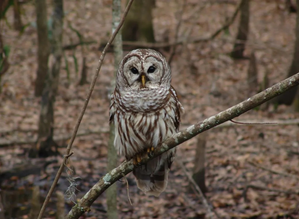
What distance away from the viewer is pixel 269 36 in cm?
1548

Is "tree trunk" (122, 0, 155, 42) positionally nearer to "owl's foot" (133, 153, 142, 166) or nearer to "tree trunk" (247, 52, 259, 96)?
"tree trunk" (247, 52, 259, 96)

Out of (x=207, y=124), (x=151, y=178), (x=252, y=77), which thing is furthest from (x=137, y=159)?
(x=252, y=77)

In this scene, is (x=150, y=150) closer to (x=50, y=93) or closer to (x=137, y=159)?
(x=137, y=159)

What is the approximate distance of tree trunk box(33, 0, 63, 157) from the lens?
8.55 metres

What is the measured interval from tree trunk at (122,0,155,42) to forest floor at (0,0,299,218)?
863 millimetres

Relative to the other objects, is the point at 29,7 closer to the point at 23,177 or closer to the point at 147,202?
the point at 23,177

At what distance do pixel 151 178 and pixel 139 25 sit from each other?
1026cm

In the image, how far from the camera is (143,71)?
4.13 m

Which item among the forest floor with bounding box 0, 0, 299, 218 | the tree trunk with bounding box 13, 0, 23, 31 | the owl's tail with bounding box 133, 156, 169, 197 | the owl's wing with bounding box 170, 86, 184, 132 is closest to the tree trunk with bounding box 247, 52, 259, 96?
the forest floor with bounding box 0, 0, 299, 218

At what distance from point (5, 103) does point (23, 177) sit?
4.07 m

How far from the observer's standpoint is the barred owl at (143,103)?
13.6ft

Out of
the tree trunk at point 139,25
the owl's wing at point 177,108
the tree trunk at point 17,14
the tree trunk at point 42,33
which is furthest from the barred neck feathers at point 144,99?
the tree trunk at point 139,25

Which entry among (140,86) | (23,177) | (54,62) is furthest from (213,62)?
(140,86)

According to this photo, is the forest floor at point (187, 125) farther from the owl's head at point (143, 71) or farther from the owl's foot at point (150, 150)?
the owl's head at point (143, 71)
